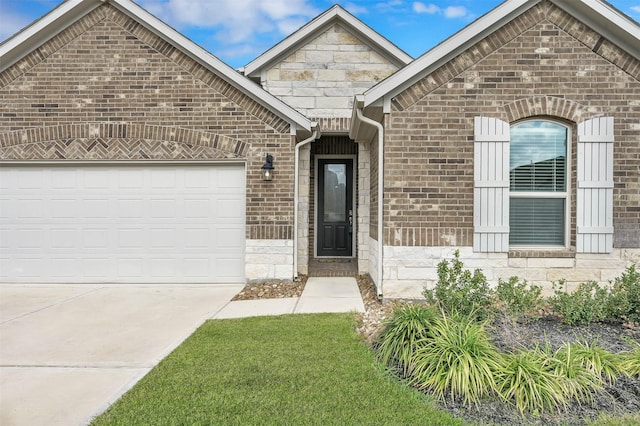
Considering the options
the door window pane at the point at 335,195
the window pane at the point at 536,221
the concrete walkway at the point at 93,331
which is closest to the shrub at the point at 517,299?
the window pane at the point at 536,221

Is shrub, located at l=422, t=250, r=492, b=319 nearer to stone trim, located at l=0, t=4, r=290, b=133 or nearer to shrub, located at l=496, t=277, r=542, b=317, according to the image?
shrub, located at l=496, t=277, r=542, b=317

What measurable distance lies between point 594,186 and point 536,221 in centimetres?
96

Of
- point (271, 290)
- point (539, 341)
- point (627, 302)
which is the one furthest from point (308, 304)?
point (627, 302)

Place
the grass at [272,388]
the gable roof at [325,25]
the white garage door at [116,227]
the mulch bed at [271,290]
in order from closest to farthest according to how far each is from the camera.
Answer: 1. the grass at [272,388]
2. the mulch bed at [271,290]
3. the white garage door at [116,227]
4. the gable roof at [325,25]

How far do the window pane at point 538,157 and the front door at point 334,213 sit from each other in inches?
178

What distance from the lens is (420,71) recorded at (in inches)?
231

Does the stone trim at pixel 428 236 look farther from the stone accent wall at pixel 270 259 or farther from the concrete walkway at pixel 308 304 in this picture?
the stone accent wall at pixel 270 259

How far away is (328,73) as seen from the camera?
8.70m

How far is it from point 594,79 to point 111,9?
8.74 m

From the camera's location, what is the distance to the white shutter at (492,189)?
5883mm

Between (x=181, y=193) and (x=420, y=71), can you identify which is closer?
(x=420, y=71)

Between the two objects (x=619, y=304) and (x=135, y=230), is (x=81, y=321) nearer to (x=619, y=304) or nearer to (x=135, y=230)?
(x=135, y=230)

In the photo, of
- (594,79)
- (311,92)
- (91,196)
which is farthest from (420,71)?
(91,196)

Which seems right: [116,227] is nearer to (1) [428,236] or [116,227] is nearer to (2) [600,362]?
(1) [428,236]
